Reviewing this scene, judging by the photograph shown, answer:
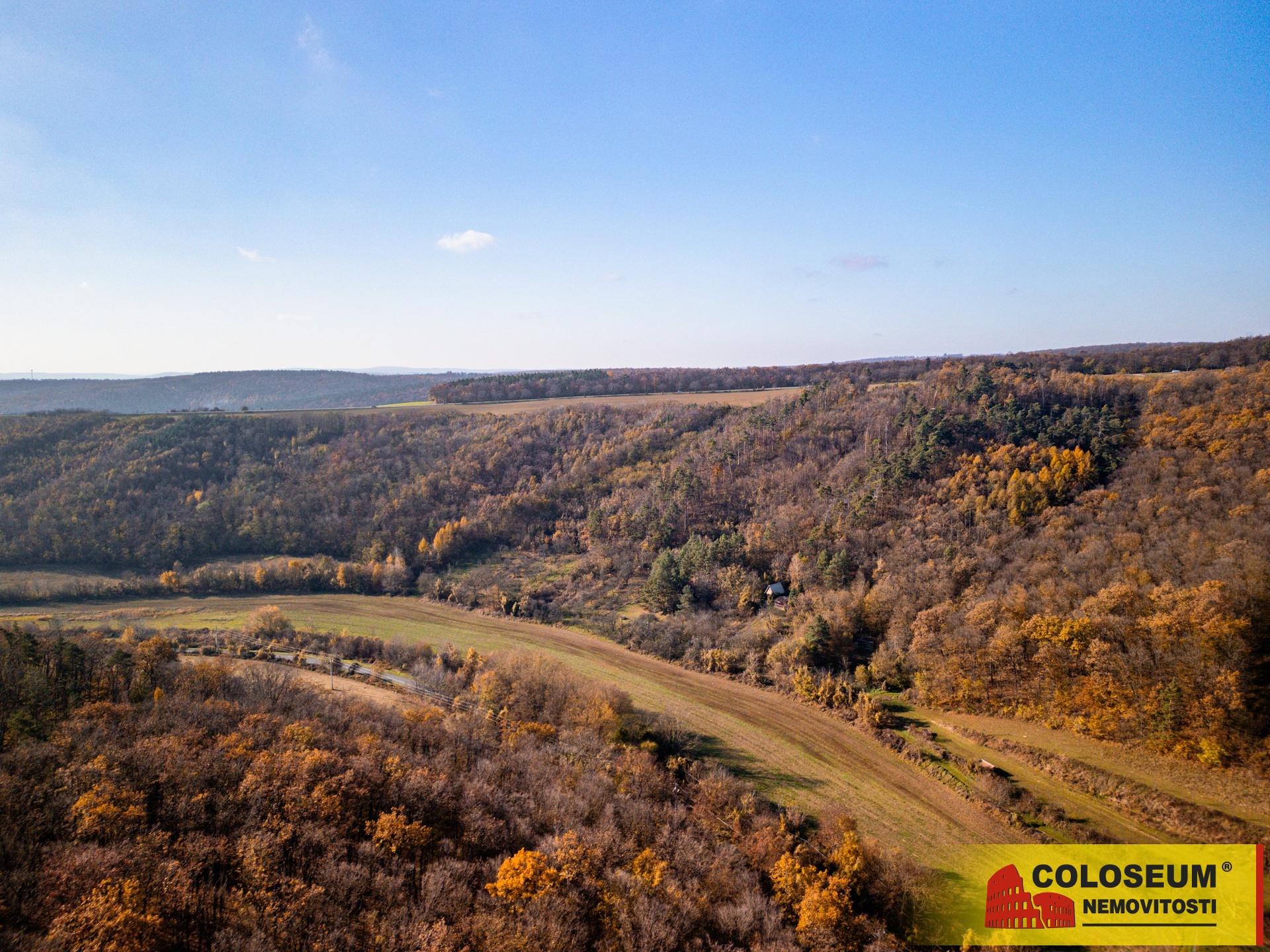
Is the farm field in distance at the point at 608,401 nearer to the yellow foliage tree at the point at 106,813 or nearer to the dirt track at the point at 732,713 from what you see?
the dirt track at the point at 732,713

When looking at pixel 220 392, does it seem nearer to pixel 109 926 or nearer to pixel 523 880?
pixel 109 926

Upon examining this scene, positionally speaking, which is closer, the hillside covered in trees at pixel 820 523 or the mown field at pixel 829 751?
the mown field at pixel 829 751

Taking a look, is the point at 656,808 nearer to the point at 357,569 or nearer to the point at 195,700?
the point at 195,700

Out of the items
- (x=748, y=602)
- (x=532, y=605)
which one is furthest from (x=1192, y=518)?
(x=532, y=605)

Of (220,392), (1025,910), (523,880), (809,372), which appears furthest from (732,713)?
(220,392)

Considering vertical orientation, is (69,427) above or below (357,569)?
above

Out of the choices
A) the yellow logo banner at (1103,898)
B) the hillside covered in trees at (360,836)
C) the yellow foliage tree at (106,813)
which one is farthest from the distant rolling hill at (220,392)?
the yellow logo banner at (1103,898)
